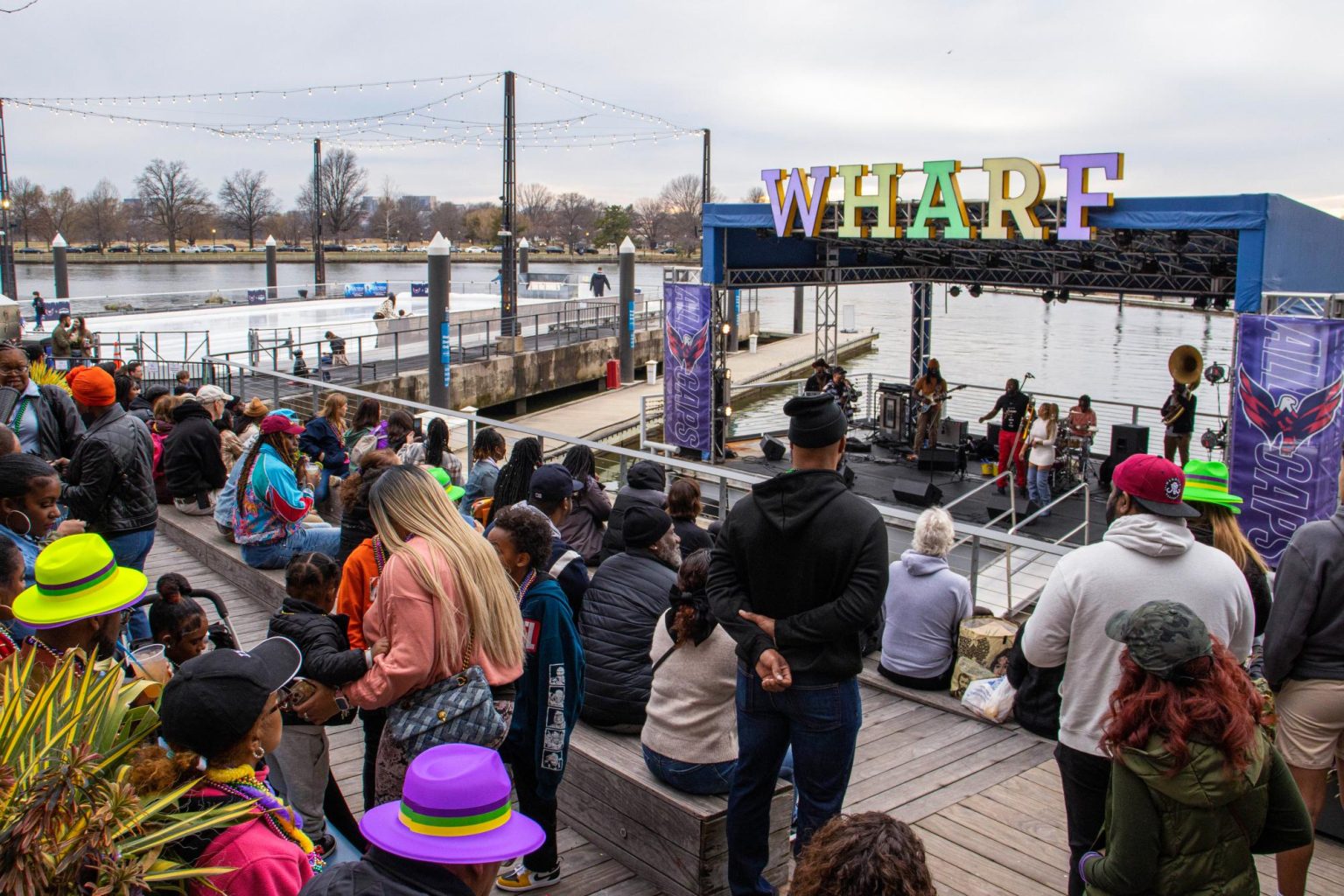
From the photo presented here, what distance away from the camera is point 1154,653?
235 cm

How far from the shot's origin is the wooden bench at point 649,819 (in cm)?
359

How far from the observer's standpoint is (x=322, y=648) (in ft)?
10.6

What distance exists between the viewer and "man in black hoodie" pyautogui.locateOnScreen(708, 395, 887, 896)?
2.90m

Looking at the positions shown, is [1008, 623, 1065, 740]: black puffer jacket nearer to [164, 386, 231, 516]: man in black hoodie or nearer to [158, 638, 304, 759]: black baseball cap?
[158, 638, 304, 759]: black baseball cap

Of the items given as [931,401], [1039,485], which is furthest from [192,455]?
[931,401]

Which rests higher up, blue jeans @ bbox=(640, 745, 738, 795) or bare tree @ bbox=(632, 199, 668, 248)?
bare tree @ bbox=(632, 199, 668, 248)

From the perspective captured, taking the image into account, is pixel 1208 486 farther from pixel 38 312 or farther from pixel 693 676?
pixel 38 312

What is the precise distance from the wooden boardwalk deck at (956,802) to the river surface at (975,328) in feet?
57.8

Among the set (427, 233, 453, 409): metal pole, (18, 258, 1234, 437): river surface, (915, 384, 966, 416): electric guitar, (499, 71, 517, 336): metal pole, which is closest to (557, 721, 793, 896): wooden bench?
(915, 384, 966, 416): electric guitar

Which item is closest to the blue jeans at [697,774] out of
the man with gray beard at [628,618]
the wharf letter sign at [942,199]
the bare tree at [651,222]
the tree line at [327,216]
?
the man with gray beard at [628,618]

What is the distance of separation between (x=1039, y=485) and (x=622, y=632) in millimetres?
12696

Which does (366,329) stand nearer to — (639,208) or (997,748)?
(997,748)

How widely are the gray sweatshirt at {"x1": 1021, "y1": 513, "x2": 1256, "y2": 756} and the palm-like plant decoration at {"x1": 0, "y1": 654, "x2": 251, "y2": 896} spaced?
7.15ft

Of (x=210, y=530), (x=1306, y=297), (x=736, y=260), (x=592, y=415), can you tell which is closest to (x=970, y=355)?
(x=592, y=415)
